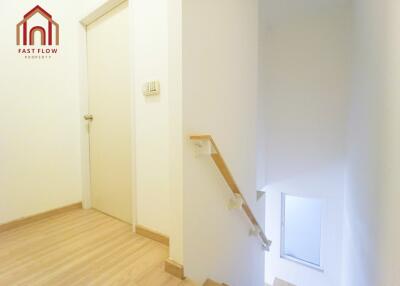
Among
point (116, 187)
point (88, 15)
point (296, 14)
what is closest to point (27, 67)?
point (88, 15)

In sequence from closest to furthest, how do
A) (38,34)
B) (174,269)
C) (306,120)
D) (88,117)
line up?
(174,269) → (38,34) → (88,117) → (306,120)

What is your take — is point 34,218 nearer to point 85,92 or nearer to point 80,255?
point 80,255

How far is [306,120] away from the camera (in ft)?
12.2

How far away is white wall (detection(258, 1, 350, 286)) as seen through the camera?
343 centimetres

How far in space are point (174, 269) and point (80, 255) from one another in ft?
2.48

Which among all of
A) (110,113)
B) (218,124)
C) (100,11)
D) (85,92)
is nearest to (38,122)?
(85,92)

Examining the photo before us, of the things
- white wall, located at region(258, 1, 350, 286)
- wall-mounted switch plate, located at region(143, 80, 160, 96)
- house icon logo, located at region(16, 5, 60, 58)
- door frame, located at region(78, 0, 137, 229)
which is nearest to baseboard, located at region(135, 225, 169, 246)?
door frame, located at region(78, 0, 137, 229)

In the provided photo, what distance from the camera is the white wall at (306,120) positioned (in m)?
3.43

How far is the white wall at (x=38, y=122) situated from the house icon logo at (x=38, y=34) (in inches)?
1.8

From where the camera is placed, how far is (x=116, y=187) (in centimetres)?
204

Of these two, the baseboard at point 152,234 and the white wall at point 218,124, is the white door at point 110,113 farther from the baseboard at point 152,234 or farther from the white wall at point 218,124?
the white wall at point 218,124

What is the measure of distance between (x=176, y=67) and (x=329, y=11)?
364 cm

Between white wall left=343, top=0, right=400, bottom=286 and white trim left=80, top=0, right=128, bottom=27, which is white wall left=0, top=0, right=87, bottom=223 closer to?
white trim left=80, top=0, right=128, bottom=27

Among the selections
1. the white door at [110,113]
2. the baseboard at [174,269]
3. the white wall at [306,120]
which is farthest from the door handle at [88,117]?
the white wall at [306,120]
